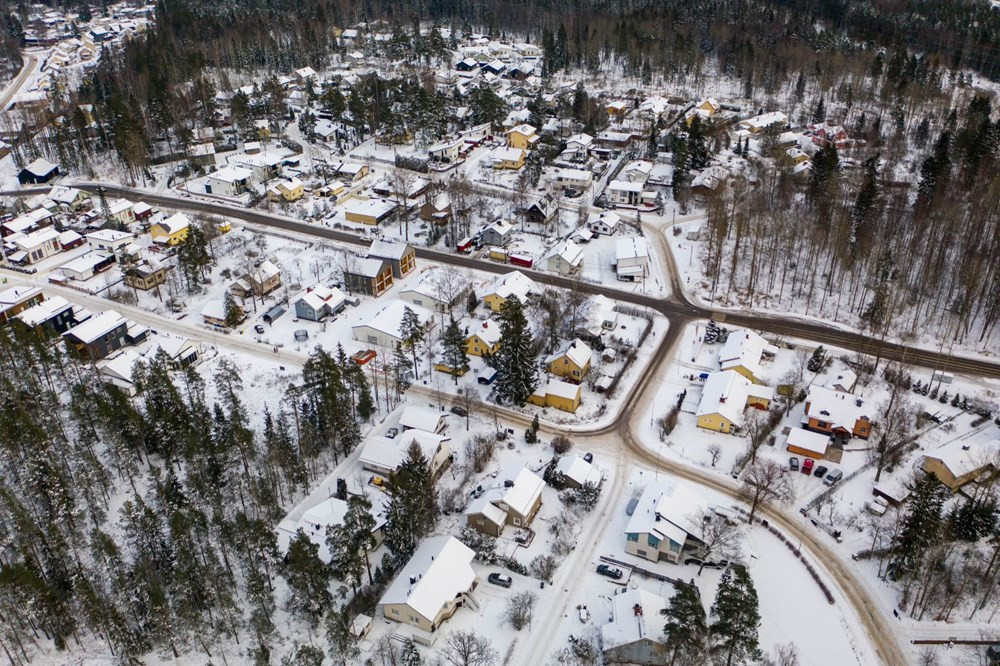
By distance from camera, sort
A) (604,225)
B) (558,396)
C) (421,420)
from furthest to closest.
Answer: (604,225), (558,396), (421,420)

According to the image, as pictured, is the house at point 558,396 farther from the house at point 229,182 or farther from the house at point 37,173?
the house at point 37,173

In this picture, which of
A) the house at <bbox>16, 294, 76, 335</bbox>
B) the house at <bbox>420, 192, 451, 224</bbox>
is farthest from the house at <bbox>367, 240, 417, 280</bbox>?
the house at <bbox>16, 294, 76, 335</bbox>

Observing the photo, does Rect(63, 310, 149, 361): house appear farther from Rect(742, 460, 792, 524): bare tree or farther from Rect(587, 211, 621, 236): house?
Rect(742, 460, 792, 524): bare tree

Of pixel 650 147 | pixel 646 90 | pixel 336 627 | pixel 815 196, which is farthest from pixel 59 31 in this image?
pixel 336 627

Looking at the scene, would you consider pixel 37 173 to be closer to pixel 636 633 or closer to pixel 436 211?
pixel 436 211

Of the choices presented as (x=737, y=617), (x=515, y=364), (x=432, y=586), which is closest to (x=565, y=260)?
(x=515, y=364)
